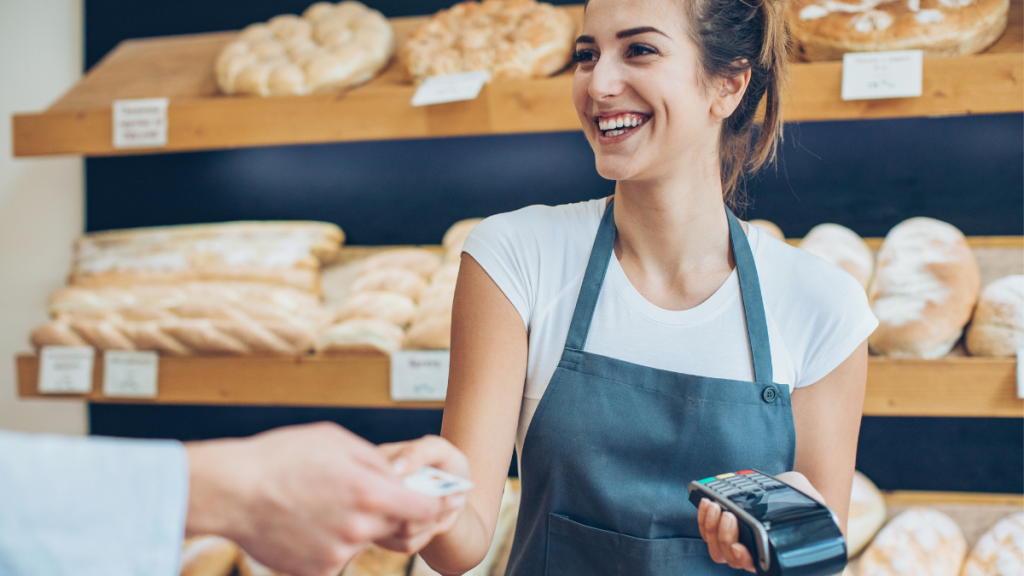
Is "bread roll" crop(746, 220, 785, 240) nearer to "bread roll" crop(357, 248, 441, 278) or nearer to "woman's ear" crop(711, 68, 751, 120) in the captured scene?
"woman's ear" crop(711, 68, 751, 120)

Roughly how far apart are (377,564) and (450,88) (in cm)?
102

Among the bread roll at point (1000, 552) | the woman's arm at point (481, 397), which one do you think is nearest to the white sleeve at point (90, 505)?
the woman's arm at point (481, 397)

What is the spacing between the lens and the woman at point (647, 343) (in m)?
0.95

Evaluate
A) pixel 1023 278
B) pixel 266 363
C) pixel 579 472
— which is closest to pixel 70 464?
pixel 579 472

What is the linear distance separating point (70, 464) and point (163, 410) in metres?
1.82

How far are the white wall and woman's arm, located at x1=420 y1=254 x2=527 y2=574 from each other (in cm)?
168

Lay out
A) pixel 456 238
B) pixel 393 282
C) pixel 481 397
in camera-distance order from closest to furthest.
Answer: pixel 481 397 → pixel 393 282 → pixel 456 238

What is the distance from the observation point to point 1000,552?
1.42 meters

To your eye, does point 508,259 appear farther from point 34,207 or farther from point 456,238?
point 34,207

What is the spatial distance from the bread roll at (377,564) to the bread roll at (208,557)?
300mm

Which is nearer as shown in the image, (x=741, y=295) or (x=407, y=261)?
(x=741, y=295)

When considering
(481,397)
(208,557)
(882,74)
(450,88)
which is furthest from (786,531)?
(208,557)

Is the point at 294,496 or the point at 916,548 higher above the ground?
the point at 294,496

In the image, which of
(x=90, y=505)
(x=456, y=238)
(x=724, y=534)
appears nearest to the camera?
(x=90, y=505)
